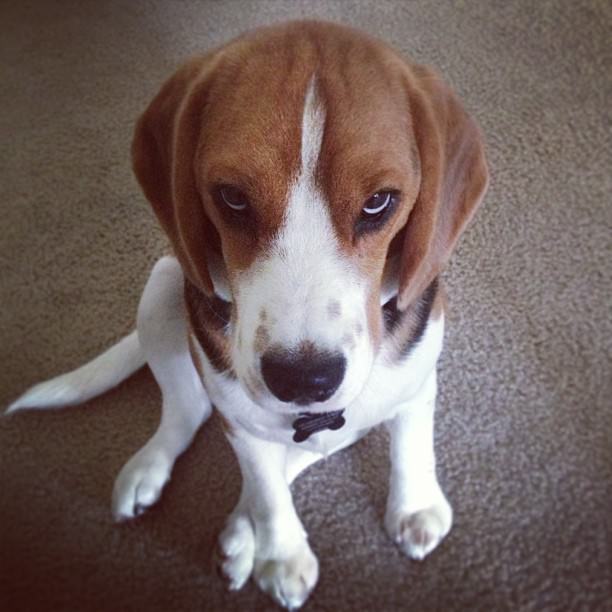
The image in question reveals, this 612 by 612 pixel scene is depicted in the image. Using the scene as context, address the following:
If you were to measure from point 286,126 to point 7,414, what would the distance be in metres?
1.19

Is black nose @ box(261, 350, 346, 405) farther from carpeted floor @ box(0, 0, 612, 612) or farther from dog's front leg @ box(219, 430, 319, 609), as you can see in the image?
carpeted floor @ box(0, 0, 612, 612)

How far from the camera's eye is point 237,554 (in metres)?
1.45

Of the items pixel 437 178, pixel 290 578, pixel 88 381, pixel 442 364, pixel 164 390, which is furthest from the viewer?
pixel 442 364

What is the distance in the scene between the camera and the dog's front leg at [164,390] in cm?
139

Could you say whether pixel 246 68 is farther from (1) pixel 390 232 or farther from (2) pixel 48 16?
(2) pixel 48 16

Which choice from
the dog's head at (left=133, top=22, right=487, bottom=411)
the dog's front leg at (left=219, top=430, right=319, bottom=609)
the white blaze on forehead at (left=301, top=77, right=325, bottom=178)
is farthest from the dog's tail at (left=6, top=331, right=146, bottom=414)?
the white blaze on forehead at (left=301, top=77, right=325, bottom=178)

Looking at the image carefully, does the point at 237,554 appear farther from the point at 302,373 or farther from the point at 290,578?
the point at 302,373

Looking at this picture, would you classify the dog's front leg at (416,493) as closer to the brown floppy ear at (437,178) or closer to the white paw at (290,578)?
the white paw at (290,578)

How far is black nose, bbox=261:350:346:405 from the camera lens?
0.90m

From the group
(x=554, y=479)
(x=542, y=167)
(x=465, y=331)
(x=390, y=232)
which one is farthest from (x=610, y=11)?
(x=390, y=232)

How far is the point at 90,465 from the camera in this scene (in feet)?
5.42

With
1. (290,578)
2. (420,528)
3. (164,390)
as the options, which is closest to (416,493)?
(420,528)

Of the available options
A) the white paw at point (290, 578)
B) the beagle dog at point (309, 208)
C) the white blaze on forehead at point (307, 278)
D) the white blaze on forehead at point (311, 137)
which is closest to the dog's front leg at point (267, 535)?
the white paw at point (290, 578)

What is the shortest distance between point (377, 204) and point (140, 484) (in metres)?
0.91
